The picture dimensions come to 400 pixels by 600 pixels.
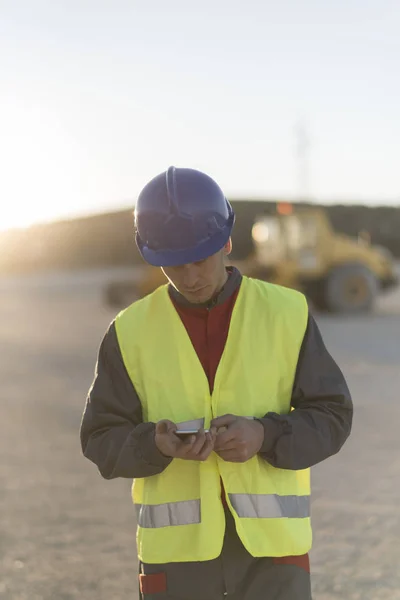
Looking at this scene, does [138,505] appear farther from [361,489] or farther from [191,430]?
[361,489]

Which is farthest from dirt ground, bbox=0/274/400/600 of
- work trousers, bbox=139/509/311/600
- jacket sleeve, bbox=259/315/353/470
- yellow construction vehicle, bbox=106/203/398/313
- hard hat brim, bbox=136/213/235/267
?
yellow construction vehicle, bbox=106/203/398/313

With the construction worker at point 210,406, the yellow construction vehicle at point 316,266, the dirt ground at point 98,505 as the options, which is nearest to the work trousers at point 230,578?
the construction worker at point 210,406

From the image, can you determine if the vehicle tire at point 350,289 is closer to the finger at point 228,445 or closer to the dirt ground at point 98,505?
the dirt ground at point 98,505

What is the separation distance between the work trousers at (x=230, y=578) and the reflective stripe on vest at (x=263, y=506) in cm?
6

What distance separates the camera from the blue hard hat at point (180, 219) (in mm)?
2131

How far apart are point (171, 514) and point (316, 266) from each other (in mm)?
14262

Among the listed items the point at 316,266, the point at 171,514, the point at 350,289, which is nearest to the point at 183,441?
the point at 171,514

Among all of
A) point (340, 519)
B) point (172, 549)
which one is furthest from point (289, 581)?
point (340, 519)

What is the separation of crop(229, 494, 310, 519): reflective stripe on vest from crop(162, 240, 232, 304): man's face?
0.48 metres

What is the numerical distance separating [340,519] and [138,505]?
2626 millimetres

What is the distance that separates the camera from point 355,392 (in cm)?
833

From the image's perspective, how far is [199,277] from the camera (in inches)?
84.7

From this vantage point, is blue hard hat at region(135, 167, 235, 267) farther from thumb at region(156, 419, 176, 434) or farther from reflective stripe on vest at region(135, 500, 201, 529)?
reflective stripe on vest at region(135, 500, 201, 529)

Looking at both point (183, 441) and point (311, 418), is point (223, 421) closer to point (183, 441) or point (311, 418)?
point (183, 441)
